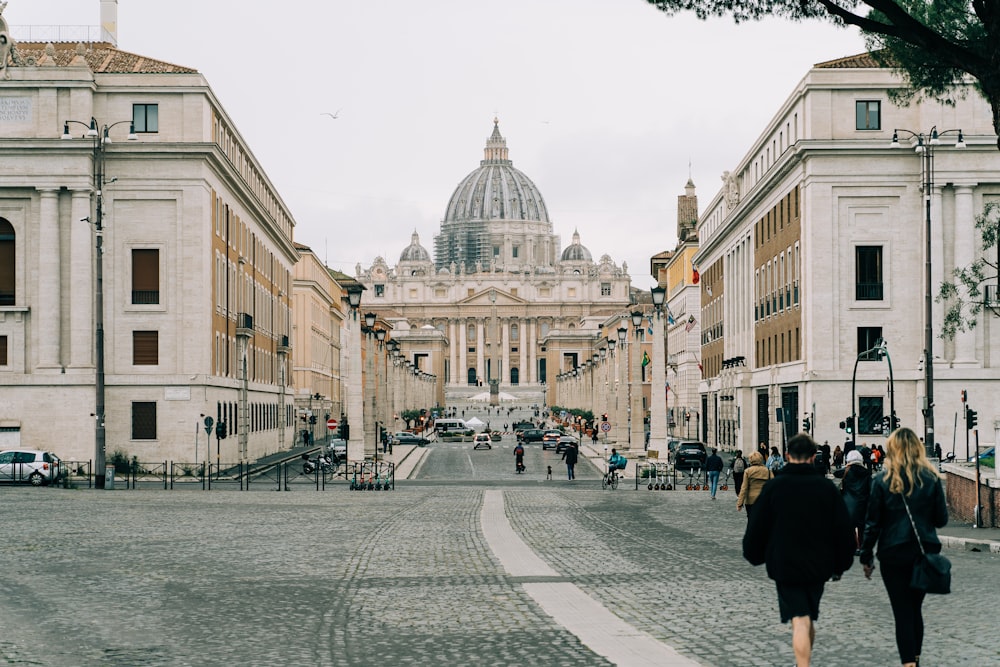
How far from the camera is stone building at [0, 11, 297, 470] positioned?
175 ft

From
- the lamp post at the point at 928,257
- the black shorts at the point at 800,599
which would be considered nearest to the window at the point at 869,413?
the lamp post at the point at 928,257

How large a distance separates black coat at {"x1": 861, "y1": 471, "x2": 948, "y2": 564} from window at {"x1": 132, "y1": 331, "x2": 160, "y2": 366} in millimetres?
46549

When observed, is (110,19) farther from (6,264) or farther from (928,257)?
(928,257)

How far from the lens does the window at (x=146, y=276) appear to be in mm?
54875

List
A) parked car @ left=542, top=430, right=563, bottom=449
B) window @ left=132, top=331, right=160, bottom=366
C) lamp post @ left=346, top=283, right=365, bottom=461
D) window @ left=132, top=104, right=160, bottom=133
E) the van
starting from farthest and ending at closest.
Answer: the van, parked car @ left=542, top=430, right=563, bottom=449, lamp post @ left=346, top=283, right=365, bottom=461, window @ left=132, top=331, right=160, bottom=366, window @ left=132, top=104, right=160, bottom=133

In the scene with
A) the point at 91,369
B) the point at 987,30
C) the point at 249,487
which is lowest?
the point at 249,487

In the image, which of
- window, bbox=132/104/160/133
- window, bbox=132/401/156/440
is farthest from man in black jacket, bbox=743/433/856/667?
window, bbox=132/104/160/133

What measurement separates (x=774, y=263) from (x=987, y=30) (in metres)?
44.5

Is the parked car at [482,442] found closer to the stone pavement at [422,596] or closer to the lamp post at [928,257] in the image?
the lamp post at [928,257]

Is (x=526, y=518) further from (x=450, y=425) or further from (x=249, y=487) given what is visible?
(x=450, y=425)

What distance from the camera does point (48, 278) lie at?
176 ft

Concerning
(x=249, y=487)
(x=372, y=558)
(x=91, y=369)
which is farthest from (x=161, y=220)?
(x=372, y=558)

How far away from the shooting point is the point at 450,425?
114062 mm

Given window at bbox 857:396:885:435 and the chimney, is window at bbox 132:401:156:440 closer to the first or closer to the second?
the chimney
